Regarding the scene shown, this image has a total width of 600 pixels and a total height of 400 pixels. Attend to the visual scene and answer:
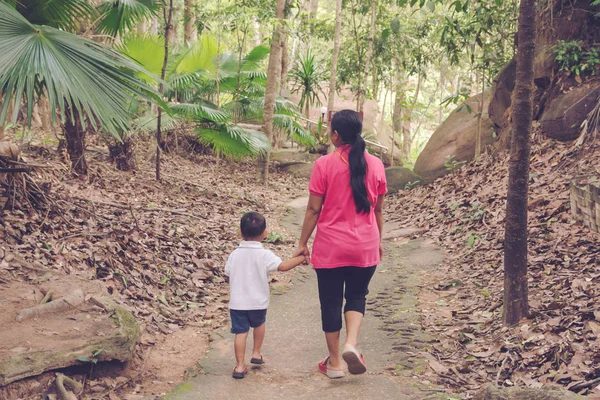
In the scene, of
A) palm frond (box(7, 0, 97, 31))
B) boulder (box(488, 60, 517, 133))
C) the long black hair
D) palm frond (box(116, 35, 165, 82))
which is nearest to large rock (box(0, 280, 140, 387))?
the long black hair

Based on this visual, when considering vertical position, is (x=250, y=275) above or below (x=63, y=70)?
below

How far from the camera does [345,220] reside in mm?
4039

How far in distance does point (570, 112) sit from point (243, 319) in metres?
7.17

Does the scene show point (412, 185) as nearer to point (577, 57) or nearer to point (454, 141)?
point (454, 141)

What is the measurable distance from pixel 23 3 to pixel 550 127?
7820 millimetres

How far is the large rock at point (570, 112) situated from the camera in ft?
29.9

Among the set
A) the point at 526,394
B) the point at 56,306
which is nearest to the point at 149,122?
the point at 56,306

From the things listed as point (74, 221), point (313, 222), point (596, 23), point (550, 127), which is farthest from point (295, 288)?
point (596, 23)

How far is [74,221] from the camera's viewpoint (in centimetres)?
653

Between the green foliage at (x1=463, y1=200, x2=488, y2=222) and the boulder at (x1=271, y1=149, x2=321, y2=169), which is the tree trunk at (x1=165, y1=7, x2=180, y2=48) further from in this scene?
the green foliage at (x1=463, y1=200, x2=488, y2=222)

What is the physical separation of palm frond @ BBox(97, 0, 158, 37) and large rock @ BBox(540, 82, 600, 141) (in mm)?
6545

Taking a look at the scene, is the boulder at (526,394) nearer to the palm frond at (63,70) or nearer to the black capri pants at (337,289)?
the black capri pants at (337,289)

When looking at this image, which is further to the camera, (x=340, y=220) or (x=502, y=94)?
(x=502, y=94)

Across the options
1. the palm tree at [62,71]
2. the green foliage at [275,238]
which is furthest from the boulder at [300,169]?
the palm tree at [62,71]
